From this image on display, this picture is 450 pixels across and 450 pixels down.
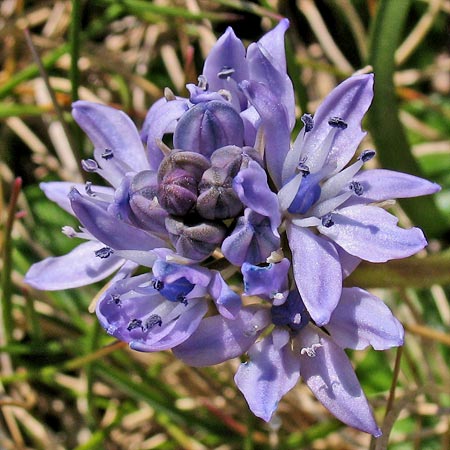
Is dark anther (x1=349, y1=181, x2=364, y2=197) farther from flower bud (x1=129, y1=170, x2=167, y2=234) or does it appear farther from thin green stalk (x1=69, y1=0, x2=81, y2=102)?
thin green stalk (x1=69, y1=0, x2=81, y2=102)

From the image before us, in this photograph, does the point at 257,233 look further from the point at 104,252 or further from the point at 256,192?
the point at 104,252

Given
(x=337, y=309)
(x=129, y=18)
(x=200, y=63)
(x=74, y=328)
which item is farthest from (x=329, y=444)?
(x=129, y=18)

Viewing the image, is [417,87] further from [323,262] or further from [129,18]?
[323,262]

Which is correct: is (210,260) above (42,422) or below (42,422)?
above

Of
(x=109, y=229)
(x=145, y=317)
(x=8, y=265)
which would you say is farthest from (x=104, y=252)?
(x=8, y=265)

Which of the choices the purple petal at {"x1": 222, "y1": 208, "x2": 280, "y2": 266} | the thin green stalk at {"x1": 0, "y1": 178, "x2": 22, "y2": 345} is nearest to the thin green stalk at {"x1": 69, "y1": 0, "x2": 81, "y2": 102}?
the thin green stalk at {"x1": 0, "y1": 178, "x2": 22, "y2": 345}
